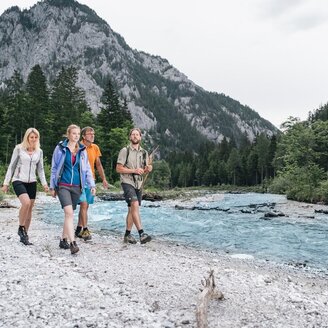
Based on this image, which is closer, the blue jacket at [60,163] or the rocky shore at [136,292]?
the rocky shore at [136,292]

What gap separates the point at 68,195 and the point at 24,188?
4.05 ft

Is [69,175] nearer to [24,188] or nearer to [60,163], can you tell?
[60,163]

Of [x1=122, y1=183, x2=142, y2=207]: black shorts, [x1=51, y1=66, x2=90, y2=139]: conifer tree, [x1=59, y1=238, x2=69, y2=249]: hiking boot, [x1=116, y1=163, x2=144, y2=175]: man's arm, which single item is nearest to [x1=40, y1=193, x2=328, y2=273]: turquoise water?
[x1=122, y1=183, x2=142, y2=207]: black shorts

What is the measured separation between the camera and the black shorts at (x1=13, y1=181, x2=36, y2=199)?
27.5 feet

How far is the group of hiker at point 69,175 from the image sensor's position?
A: 26.2 feet

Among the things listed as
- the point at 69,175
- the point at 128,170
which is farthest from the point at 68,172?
the point at 128,170

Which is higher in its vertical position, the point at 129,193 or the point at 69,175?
the point at 69,175

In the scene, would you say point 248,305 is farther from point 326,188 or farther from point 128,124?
point 128,124

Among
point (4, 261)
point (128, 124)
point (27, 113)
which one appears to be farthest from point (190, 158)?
point (4, 261)

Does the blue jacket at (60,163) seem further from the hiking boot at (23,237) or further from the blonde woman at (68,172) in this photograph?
the hiking boot at (23,237)

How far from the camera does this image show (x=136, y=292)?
5.56 metres

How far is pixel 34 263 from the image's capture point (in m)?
6.76

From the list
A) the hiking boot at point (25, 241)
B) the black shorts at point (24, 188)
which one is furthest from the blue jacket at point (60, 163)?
the hiking boot at point (25, 241)

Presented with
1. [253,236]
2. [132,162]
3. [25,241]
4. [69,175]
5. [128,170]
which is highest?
[132,162]
